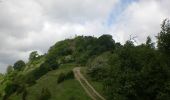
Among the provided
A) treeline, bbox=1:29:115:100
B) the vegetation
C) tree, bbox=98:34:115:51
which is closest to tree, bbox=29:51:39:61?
treeline, bbox=1:29:115:100

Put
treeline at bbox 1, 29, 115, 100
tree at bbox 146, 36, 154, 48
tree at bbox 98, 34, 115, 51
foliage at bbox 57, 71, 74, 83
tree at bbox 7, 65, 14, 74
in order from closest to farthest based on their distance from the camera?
tree at bbox 146, 36, 154, 48 → foliage at bbox 57, 71, 74, 83 → treeline at bbox 1, 29, 115, 100 → tree at bbox 98, 34, 115, 51 → tree at bbox 7, 65, 14, 74

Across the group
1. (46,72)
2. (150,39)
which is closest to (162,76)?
(150,39)

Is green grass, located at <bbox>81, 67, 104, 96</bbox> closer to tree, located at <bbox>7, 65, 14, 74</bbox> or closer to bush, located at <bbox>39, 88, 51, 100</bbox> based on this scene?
bush, located at <bbox>39, 88, 51, 100</bbox>

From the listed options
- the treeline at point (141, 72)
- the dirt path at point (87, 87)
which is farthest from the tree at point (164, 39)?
the dirt path at point (87, 87)

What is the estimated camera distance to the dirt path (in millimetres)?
82800

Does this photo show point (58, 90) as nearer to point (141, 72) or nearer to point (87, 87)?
point (87, 87)

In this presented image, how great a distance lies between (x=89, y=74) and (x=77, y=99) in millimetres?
20582

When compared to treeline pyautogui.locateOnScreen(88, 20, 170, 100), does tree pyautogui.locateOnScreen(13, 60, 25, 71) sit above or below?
above

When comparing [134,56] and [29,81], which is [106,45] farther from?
[134,56]

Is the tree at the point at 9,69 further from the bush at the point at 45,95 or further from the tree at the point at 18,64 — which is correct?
the bush at the point at 45,95

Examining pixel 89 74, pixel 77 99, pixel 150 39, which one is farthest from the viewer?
pixel 89 74

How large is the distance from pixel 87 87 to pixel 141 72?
28.5m

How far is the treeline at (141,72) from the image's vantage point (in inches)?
2468

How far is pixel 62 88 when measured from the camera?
9175cm
